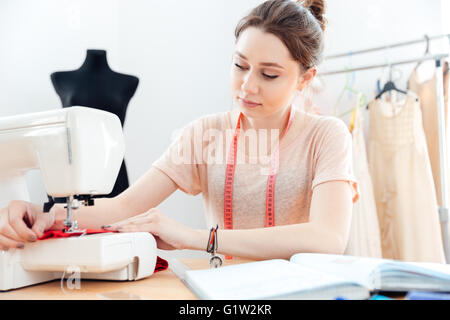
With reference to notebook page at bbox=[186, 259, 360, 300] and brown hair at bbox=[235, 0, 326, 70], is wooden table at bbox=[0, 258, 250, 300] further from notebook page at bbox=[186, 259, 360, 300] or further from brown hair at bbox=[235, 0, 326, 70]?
brown hair at bbox=[235, 0, 326, 70]

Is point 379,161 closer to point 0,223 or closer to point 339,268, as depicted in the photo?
point 339,268

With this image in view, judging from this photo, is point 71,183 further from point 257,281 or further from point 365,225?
point 365,225

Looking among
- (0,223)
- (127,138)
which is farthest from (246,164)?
(127,138)

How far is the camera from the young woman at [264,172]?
0.92m

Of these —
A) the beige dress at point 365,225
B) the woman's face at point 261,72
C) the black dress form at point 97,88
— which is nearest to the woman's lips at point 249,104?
the woman's face at point 261,72

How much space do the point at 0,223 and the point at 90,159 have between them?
0.20 metres

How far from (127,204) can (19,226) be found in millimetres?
466

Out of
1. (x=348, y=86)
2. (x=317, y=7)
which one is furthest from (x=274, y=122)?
(x=348, y=86)

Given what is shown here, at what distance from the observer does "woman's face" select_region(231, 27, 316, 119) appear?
1134 mm

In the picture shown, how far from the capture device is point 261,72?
1144 millimetres

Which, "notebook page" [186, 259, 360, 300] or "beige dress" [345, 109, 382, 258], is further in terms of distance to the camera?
"beige dress" [345, 109, 382, 258]

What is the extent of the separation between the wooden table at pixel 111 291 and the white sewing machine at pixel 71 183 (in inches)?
0.7

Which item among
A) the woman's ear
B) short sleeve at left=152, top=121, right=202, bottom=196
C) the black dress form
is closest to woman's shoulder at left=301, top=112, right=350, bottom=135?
the woman's ear

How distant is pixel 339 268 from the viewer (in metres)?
0.66
